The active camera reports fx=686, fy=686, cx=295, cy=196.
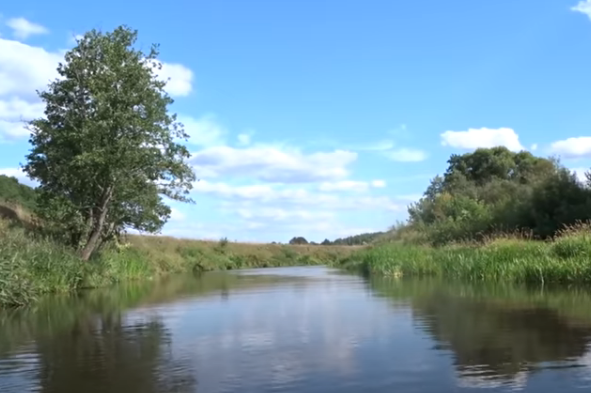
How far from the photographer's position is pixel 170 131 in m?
33.4

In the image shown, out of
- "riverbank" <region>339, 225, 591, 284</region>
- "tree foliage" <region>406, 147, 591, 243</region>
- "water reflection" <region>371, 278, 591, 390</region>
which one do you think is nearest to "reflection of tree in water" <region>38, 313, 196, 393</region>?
"water reflection" <region>371, 278, 591, 390</region>

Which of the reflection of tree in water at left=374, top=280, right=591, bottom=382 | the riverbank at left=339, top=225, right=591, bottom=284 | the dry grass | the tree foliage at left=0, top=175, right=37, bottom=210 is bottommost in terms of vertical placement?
the reflection of tree in water at left=374, top=280, right=591, bottom=382

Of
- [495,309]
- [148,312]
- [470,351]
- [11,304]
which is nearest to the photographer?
[470,351]

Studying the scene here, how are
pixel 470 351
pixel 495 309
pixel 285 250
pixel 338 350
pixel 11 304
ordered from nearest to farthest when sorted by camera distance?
pixel 470 351, pixel 338 350, pixel 495 309, pixel 11 304, pixel 285 250

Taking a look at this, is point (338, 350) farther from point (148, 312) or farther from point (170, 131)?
point (170, 131)

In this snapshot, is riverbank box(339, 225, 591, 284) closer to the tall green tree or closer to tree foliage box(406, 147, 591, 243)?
tree foliage box(406, 147, 591, 243)

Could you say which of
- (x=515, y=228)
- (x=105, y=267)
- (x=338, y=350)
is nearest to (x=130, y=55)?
(x=105, y=267)

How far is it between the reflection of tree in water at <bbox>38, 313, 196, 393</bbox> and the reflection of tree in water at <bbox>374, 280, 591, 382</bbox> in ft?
12.6

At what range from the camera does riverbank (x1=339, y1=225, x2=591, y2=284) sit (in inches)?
859

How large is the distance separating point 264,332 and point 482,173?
66.7m

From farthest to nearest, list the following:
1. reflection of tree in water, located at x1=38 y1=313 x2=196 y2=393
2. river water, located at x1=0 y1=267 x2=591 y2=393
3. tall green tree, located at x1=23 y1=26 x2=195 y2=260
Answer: tall green tree, located at x1=23 y1=26 x2=195 y2=260
reflection of tree in water, located at x1=38 y1=313 x2=196 y2=393
river water, located at x1=0 y1=267 x2=591 y2=393

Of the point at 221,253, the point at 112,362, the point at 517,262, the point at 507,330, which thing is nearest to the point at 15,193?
the point at 221,253

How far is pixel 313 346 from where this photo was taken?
36.8 feet

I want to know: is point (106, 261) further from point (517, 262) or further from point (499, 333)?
point (499, 333)
